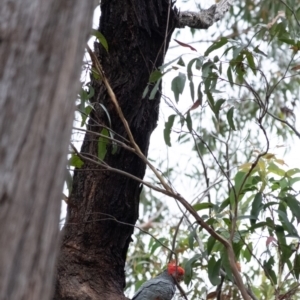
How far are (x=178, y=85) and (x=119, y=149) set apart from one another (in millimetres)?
310

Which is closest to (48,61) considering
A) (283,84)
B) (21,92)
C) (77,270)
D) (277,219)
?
(21,92)

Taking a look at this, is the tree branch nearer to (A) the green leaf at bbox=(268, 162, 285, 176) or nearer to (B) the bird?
(A) the green leaf at bbox=(268, 162, 285, 176)

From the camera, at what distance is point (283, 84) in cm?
459

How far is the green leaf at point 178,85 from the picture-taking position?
1.80m

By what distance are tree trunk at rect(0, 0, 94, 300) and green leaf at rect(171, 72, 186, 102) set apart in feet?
3.49

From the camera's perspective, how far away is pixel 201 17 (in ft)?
7.57

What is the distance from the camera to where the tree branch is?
2.25m

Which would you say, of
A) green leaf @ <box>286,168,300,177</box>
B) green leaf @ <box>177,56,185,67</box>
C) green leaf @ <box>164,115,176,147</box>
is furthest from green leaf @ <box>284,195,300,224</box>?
green leaf @ <box>177,56,185,67</box>

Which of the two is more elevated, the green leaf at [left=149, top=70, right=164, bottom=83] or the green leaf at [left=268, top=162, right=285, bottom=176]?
the green leaf at [left=149, top=70, right=164, bottom=83]

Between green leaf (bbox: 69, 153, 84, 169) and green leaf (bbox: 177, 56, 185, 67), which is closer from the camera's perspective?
green leaf (bbox: 69, 153, 84, 169)

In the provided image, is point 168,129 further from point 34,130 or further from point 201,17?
point 34,130

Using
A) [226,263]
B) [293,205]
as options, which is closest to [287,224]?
[293,205]

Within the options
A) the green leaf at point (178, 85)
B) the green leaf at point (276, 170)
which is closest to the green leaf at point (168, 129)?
the green leaf at point (178, 85)

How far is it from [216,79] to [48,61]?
1.23m
